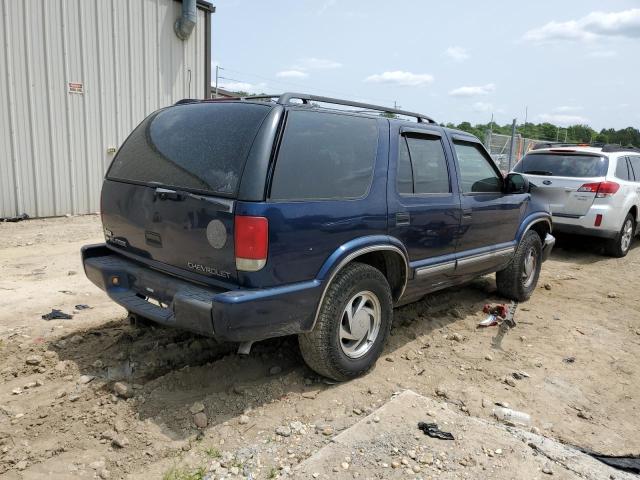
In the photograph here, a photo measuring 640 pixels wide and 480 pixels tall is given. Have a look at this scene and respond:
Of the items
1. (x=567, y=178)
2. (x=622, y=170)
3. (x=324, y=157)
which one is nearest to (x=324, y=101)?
(x=324, y=157)

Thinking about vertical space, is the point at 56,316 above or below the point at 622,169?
below

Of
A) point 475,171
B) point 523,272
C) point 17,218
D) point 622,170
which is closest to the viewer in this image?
point 475,171

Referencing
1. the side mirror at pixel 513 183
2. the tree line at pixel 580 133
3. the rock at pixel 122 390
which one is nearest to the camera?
the rock at pixel 122 390

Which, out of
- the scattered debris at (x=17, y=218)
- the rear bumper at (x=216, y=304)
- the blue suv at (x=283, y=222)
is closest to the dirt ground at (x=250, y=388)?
the blue suv at (x=283, y=222)

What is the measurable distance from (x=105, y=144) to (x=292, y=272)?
834 centimetres

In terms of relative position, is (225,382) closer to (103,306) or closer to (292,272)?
(292,272)

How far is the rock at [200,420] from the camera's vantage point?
3.06m

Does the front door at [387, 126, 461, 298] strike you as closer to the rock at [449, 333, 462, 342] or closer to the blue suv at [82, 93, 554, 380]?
the blue suv at [82, 93, 554, 380]

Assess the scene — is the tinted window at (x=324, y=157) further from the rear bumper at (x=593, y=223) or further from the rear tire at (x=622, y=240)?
the rear tire at (x=622, y=240)

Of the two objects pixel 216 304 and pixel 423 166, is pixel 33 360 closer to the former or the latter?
pixel 216 304

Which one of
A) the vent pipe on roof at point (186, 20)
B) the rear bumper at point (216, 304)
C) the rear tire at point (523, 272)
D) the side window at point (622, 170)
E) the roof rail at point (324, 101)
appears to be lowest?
the rear tire at point (523, 272)

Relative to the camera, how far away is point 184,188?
322 centimetres

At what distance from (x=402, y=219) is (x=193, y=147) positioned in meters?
1.58

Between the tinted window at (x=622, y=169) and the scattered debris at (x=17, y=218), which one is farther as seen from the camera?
the scattered debris at (x=17, y=218)
